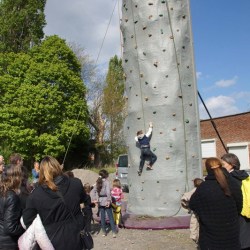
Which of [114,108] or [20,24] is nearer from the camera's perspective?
[20,24]

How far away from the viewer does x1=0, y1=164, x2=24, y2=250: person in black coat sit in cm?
424

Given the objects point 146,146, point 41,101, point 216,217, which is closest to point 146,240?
point 146,146

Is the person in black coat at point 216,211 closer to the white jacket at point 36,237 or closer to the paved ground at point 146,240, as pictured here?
the white jacket at point 36,237

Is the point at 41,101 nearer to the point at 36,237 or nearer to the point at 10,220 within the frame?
the point at 10,220

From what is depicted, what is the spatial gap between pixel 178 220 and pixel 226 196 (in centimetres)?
443

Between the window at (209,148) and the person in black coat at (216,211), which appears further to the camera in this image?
the window at (209,148)

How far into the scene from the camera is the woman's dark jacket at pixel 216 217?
405 cm

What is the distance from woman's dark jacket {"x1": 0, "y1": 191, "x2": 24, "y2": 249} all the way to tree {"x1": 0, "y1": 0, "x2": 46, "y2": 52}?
3178 cm

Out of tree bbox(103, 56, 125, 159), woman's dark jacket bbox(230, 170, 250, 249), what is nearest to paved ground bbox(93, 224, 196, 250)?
woman's dark jacket bbox(230, 170, 250, 249)

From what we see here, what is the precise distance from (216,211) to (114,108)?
38.1 metres

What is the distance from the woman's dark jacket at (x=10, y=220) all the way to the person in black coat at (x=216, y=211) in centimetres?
196

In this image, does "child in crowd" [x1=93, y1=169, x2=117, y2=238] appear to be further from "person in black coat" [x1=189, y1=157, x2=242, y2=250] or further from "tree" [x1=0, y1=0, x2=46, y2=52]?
"tree" [x1=0, y1=0, x2=46, y2=52]

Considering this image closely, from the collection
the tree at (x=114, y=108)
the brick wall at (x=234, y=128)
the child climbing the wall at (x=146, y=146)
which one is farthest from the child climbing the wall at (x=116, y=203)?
the tree at (x=114, y=108)

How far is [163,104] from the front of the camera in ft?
29.1
